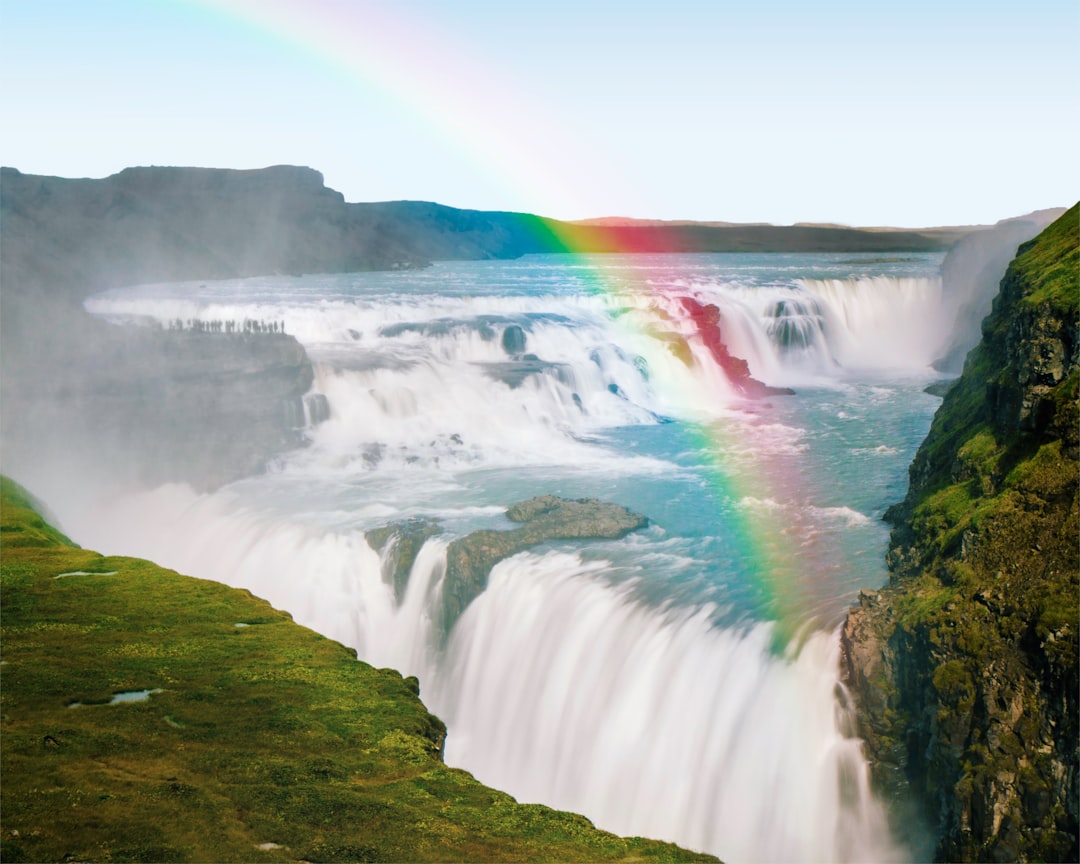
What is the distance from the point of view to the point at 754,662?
14531mm

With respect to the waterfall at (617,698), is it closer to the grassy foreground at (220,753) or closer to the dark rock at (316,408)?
the grassy foreground at (220,753)

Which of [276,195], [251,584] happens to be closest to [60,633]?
[251,584]

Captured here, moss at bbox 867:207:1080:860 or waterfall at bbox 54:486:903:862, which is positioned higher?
moss at bbox 867:207:1080:860

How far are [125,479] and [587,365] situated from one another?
1553cm

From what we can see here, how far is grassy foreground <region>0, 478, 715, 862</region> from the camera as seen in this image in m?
9.10

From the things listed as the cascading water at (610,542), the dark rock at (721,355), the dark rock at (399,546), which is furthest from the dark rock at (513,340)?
the dark rock at (399,546)

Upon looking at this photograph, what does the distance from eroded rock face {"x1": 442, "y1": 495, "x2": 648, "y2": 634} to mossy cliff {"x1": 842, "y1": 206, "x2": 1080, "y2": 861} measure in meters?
6.24

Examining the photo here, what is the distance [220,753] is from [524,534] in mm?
10380

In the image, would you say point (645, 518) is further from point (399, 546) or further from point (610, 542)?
point (399, 546)

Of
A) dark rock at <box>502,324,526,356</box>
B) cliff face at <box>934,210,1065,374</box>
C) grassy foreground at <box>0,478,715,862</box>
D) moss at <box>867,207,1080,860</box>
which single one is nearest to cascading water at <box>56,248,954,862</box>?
dark rock at <box>502,324,526,356</box>

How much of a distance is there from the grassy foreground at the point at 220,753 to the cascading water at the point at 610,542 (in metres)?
3.26

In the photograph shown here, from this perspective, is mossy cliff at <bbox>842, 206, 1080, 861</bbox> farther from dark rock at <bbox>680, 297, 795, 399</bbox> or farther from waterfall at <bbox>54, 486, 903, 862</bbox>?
dark rock at <bbox>680, 297, 795, 399</bbox>

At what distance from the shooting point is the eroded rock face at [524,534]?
1922 cm

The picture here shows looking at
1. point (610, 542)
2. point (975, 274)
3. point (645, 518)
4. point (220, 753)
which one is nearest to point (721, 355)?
point (975, 274)
